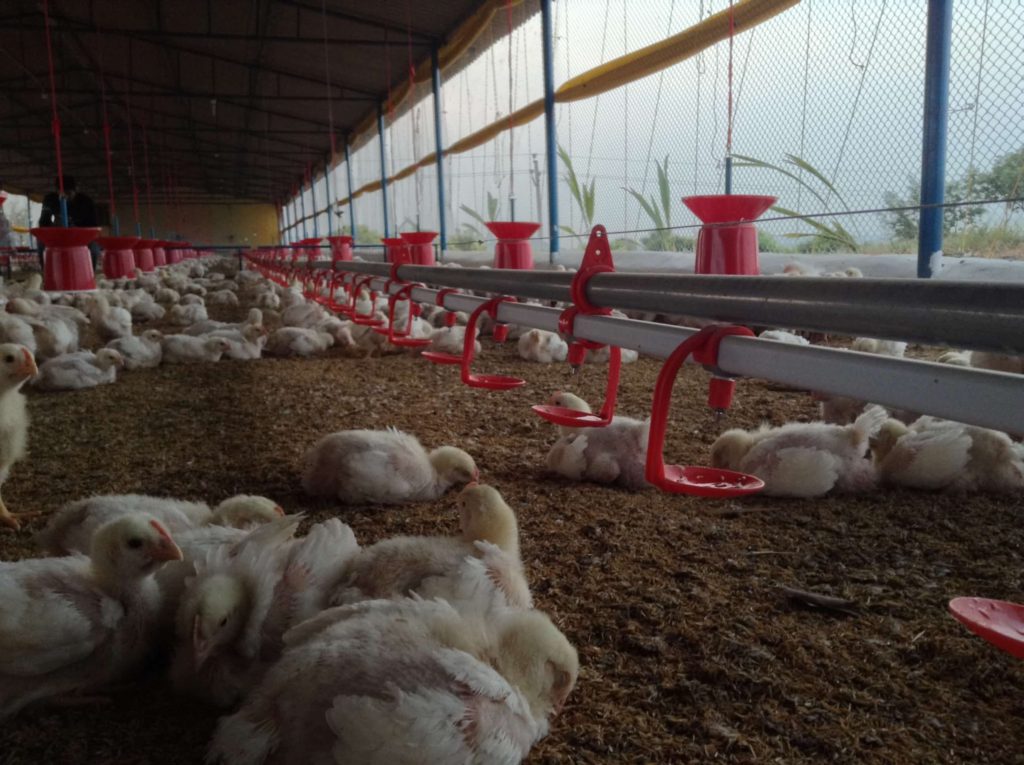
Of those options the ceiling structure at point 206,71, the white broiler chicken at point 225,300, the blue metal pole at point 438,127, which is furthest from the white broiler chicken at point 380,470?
the white broiler chicken at point 225,300

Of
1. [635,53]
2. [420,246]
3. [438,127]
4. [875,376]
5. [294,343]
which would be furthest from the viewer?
[438,127]

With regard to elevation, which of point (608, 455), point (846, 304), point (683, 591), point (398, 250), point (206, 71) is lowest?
point (683, 591)

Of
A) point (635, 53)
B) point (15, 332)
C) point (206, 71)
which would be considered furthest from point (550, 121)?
point (206, 71)

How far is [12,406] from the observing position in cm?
239

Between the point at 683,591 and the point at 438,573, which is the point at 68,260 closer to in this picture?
the point at 438,573

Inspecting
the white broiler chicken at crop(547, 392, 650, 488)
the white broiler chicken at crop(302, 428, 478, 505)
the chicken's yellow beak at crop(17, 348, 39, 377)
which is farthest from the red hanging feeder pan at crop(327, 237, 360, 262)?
the white broiler chicken at crop(547, 392, 650, 488)

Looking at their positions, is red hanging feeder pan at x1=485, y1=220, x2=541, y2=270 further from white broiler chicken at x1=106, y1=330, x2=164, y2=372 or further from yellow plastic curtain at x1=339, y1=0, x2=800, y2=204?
white broiler chicken at x1=106, y1=330, x2=164, y2=372

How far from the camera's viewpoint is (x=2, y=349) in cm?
239

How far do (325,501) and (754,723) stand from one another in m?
1.58

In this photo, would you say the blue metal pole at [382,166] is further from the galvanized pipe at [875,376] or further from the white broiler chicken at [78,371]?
the galvanized pipe at [875,376]

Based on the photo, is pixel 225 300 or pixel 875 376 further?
pixel 225 300

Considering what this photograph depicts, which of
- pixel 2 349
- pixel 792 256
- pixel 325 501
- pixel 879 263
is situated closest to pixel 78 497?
pixel 2 349

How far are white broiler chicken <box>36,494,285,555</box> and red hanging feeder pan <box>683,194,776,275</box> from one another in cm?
124

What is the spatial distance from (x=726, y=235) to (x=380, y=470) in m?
Answer: 1.27
